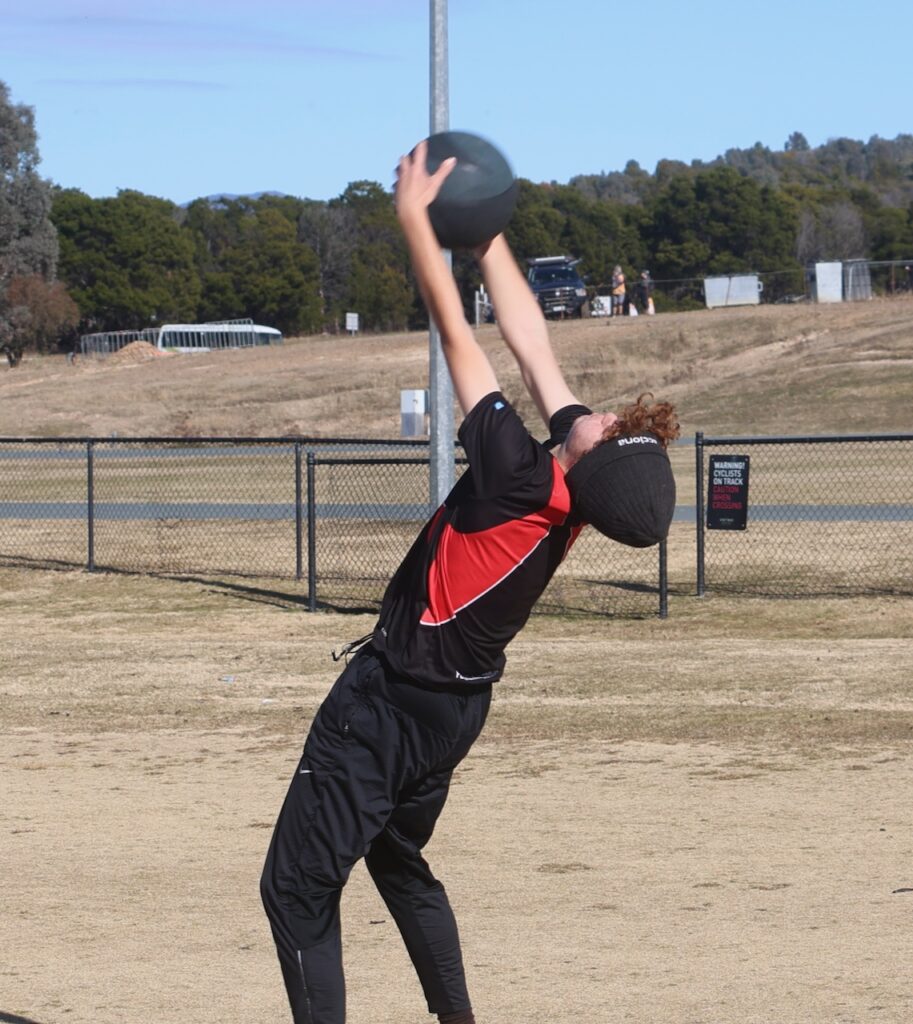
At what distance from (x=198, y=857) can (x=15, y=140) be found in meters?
69.9

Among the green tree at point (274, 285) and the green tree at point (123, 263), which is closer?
the green tree at point (123, 263)

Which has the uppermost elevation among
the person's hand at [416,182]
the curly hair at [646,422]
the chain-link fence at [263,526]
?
the person's hand at [416,182]

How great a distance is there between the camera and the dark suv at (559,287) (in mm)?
60906

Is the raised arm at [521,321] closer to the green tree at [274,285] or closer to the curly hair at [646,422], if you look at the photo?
the curly hair at [646,422]

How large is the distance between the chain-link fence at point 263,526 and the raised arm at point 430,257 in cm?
985

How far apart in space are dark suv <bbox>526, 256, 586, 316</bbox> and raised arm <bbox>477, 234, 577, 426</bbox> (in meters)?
56.3

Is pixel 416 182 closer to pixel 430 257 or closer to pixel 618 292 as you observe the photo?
pixel 430 257

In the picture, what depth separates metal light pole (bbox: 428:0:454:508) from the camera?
14266 mm

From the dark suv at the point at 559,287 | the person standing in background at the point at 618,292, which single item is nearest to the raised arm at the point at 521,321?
the person standing in background at the point at 618,292

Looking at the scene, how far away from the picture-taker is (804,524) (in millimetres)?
20266

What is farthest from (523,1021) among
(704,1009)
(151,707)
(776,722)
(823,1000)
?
(151,707)

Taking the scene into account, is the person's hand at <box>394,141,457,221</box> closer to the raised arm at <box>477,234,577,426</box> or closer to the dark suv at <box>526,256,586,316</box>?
the raised arm at <box>477,234,577,426</box>

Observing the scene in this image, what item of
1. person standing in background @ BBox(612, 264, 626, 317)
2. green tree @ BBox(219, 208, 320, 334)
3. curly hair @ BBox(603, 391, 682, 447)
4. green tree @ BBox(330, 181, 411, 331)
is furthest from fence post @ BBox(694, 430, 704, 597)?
green tree @ BBox(219, 208, 320, 334)

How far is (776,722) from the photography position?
9852 millimetres
